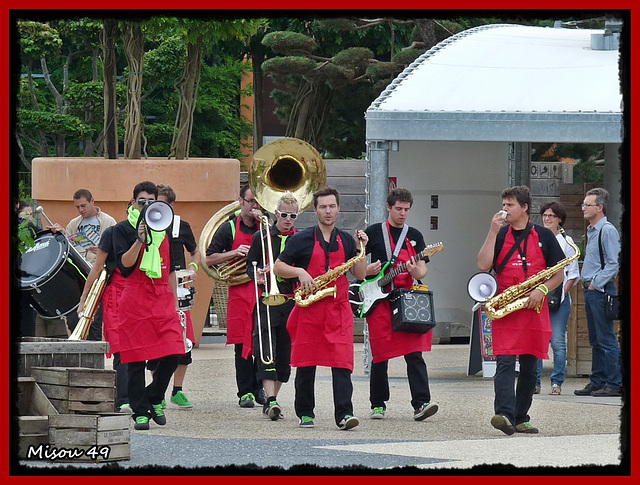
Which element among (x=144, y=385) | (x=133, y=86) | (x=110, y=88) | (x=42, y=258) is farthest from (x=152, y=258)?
(x=110, y=88)

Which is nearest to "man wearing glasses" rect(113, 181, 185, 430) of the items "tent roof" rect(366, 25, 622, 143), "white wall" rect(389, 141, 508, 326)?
"tent roof" rect(366, 25, 622, 143)

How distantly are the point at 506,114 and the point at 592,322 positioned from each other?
6.54 feet

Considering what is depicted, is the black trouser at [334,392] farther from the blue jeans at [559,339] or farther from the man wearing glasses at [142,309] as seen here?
the blue jeans at [559,339]

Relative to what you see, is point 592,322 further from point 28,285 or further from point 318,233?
point 28,285

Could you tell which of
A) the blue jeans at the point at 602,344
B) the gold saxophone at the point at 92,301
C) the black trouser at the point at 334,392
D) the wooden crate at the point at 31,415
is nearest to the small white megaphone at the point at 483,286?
the black trouser at the point at 334,392

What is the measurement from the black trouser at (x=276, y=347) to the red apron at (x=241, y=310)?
0.33 metres

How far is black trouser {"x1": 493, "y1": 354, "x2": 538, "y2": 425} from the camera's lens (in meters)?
9.25

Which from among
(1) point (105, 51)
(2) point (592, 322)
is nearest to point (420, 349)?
(2) point (592, 322)

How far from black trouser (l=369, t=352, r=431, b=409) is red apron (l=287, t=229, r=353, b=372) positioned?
27.2 inches

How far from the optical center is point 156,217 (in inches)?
361

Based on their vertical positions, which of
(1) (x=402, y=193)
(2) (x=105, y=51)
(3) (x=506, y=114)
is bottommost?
(1) (x=402, y=193)

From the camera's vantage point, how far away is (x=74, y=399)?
309 inches

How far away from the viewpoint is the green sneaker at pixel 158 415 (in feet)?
31.4

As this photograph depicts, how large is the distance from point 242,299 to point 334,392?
1.71 meters
